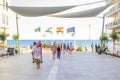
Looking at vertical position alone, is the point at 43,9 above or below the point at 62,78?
above

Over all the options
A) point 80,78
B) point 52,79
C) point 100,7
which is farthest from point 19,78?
point 100,7

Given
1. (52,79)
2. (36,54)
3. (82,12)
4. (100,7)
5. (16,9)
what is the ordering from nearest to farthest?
(52,79) → (36,54) → (16,9) → (100,7) → (82,12)

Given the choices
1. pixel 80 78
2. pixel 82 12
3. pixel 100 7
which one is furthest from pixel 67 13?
pixel 80 78

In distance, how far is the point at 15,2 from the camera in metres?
34.8

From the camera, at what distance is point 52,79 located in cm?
1459

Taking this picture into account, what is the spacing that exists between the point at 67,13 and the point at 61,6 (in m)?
7.91

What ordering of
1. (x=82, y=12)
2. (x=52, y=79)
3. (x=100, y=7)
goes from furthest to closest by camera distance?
(x=82, y=12), (x=100, y=7), (x=52, y=79)

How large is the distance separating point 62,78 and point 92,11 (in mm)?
25229

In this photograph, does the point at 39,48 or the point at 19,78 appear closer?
the point at 19,78

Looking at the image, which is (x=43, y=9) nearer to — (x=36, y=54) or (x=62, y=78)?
(x=36, y=54)

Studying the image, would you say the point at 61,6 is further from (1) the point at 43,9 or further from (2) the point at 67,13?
(2) the point at 67,13

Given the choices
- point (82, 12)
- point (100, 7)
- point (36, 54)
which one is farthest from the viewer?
point (82, 12)

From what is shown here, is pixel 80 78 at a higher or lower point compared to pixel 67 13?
lower

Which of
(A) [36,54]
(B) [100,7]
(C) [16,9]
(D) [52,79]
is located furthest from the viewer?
(B) [100,7]
